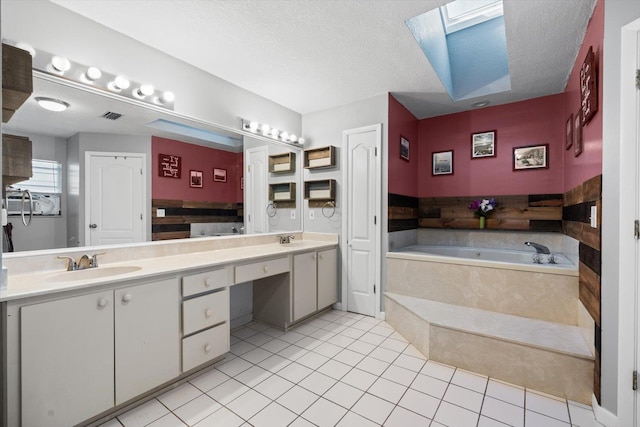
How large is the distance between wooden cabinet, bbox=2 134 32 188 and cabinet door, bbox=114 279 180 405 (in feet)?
2.79

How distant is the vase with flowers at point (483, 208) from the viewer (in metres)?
3.52

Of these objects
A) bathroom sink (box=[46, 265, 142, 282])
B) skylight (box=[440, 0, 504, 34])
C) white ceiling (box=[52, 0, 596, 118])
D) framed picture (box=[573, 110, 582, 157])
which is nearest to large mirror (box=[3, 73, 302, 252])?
bathroom sink (box=[46, 265, 142, 282])

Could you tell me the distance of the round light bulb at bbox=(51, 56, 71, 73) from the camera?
1691 mm

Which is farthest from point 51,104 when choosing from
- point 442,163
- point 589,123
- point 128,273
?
point 442,163

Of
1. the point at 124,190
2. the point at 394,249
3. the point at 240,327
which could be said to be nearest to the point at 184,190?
the point at 124,190

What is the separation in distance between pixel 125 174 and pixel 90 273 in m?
0.72

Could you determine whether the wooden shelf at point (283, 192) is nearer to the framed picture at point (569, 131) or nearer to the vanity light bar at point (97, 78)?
the vanity light bar at point (97, 78)

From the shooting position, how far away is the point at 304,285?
2.92 meters

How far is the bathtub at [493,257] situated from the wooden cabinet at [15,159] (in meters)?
2.99

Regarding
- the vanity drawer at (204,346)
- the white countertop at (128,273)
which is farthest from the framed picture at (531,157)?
the vanity drawer at (204,346)

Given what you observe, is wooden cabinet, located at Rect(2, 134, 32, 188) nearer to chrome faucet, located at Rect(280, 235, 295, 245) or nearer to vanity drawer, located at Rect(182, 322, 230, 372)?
vanity drawer, located at Rect(182, 322, 230, 372)

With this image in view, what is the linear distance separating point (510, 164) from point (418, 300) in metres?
2.09

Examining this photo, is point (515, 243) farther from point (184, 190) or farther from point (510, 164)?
→ point (184, 190)

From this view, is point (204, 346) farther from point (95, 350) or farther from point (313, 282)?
point (313, 282)
